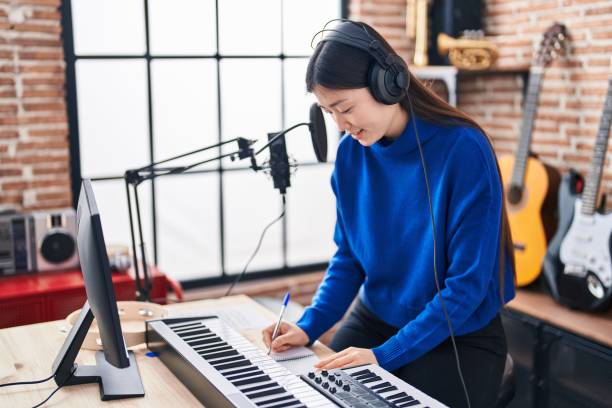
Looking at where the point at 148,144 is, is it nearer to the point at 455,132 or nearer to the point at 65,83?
the point at 65,83

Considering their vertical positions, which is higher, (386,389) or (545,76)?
(545,76)

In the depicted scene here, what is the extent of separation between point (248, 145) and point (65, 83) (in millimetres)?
1406

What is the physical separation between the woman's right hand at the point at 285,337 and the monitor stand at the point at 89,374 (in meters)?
0.33

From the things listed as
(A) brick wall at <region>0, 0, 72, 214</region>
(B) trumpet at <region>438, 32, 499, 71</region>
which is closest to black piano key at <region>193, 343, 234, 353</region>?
(A) brick wall at <region>0, 0, 72, 214</region>

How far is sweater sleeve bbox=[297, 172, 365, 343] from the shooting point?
6.22 ft

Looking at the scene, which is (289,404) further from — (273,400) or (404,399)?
(404,399)

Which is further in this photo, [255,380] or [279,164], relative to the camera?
[279,164]

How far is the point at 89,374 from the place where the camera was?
1467 millimetres

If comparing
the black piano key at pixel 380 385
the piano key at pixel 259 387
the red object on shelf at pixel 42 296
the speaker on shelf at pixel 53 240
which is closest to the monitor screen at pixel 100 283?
the piano key at pixel 259 387

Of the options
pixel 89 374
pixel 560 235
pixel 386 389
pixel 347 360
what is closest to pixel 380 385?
pixel 386 389

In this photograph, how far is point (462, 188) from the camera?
169 centimetres

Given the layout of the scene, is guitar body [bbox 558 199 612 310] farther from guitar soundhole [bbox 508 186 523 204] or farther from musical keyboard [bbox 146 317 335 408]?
musical keyboard [bbox 146 317 335 408]

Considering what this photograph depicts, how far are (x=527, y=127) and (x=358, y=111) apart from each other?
5.24 ft

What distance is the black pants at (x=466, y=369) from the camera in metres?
1.70
